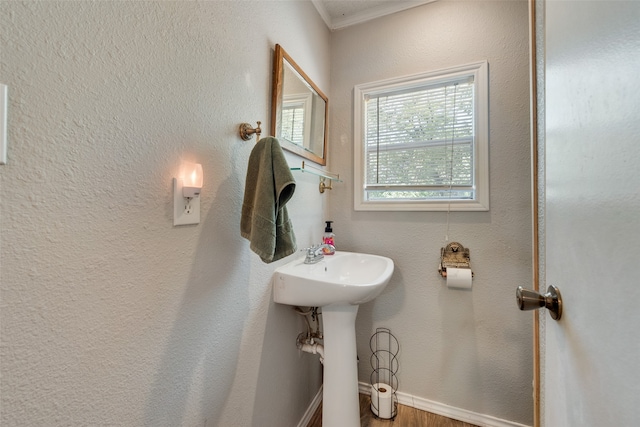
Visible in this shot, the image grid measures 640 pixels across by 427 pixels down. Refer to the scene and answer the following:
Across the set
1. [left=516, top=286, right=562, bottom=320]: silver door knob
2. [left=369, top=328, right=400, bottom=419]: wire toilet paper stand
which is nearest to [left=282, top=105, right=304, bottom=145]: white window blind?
[left=516, top=286, right=562, bottom=320]: silver door knob

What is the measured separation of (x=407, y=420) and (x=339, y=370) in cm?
65

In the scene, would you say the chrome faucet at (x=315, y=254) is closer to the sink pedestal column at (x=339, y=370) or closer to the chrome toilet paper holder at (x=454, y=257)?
the sink pedestal column at (x=339, y=370)

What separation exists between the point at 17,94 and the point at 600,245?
2.99ft

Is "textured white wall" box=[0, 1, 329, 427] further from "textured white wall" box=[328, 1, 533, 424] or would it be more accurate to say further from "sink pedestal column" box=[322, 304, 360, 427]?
"textured white wall" box=[328, 1, 533, 424]

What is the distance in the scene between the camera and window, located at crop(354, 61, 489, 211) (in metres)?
1.36

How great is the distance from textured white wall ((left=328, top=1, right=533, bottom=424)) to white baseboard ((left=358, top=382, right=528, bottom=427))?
2 cm

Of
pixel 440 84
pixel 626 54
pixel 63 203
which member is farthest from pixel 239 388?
pixel 440 84

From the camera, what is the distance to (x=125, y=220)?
544 mm

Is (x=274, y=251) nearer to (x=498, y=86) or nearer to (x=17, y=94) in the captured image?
(x=17, y=94)

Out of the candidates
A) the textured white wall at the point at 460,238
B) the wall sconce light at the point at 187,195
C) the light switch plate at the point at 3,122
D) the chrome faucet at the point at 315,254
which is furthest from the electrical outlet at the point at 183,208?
the textured white wall at the point at 460,238

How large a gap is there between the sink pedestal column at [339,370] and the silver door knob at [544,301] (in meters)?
0.69

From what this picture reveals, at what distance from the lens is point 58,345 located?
445mm

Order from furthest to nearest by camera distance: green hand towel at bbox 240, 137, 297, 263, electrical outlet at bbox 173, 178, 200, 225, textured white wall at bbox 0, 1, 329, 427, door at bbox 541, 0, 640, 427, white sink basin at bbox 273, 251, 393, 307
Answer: white sink basin at bbox 273, 251, 393, 307 → green hand towel at bbox 240, 137, 297, 263 → electrical outlet at bbox 173, 178, 200, 225 → textured white wall at bbox 0, 1, 329, 427 → door at bbox 541, 0, 640, 427

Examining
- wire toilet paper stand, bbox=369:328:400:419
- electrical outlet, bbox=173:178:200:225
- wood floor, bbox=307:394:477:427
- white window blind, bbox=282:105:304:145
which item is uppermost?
white window blind, bbox=282:105:304:145
